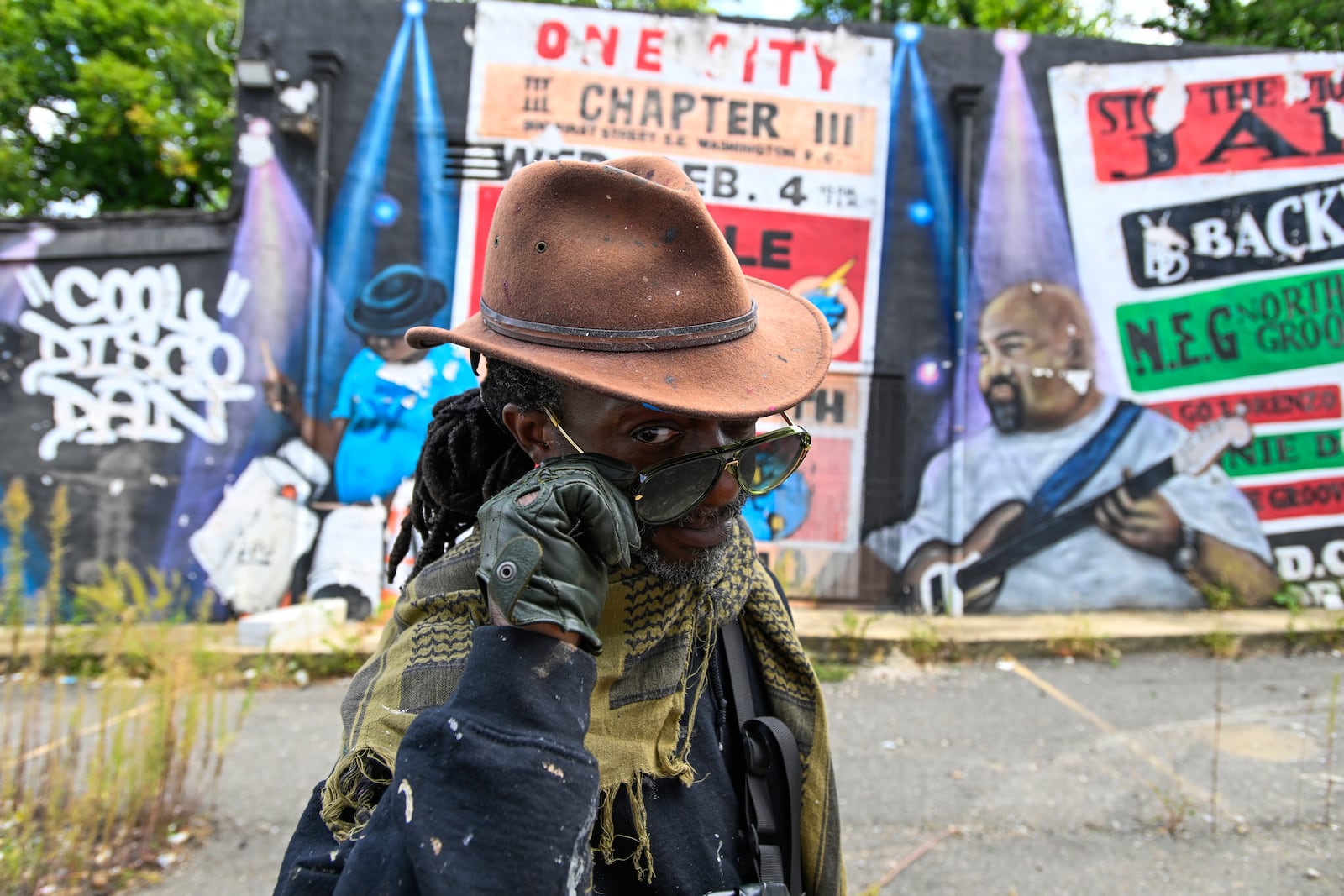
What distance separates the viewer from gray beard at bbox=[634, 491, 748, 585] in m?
1.26

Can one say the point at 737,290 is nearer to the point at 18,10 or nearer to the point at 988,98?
the point at 988,98

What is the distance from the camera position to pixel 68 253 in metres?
6.28

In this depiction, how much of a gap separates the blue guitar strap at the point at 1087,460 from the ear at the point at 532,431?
6.44 m

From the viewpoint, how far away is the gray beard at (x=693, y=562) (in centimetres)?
126

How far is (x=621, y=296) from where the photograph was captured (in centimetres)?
113

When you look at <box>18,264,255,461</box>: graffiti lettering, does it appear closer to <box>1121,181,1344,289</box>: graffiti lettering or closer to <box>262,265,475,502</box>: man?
<box>262,265,475,502</box>: man

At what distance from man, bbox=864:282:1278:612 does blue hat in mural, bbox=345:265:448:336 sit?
423 cm

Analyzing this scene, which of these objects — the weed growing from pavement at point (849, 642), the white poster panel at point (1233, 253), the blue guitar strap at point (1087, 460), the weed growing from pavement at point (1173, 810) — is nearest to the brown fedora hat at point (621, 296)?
the weed growing from pavement at point (1173, 810)

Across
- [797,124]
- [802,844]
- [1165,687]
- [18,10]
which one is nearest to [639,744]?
[802,844]

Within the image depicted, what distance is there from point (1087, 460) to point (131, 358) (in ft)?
26.3

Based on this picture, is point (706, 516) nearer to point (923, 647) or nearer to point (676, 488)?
point (676, 488)

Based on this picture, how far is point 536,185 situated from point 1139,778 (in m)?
4.20

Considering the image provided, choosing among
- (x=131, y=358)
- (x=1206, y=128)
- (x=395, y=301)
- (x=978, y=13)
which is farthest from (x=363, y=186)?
(x=978, y=13)

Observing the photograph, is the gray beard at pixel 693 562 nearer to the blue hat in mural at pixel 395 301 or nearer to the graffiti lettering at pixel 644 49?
the blue hat in mural at pixel 395 301
